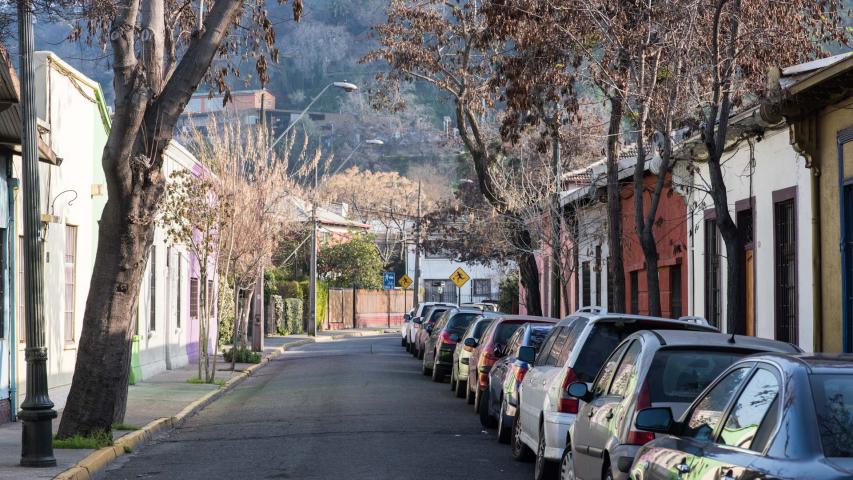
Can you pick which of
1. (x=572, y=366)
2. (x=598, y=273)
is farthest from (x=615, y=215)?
(x=598, y=273)

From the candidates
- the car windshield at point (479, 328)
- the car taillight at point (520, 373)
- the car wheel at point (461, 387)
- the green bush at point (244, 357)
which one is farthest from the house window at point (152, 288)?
the car taillight at point (520, 373)

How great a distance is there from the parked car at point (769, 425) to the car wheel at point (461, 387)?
15227 mm

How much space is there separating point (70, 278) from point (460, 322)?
899 centimetres

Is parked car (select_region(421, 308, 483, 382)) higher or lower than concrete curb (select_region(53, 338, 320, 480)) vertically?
higher

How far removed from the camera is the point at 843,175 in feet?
54.4

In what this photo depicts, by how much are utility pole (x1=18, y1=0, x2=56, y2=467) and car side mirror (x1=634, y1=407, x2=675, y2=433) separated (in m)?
7.31

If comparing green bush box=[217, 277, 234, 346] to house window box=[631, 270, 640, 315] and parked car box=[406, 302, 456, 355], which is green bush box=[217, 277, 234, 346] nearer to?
parked car box=[406, 302, 456, 355]

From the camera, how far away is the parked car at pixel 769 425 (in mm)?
5059

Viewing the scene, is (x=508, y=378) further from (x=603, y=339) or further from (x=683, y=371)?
(x=683, y=371)

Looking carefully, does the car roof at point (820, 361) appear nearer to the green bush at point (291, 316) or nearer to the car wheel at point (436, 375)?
the car wheel at point (436, 375)

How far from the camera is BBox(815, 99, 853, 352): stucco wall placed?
1692 centimetres

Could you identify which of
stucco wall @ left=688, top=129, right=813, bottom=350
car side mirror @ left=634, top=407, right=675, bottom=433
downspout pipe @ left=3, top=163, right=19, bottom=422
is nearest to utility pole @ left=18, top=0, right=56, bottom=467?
downspout pipe @ left=3, top=163, right=19, bottom=422

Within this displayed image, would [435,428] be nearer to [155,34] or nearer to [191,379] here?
[155,34]

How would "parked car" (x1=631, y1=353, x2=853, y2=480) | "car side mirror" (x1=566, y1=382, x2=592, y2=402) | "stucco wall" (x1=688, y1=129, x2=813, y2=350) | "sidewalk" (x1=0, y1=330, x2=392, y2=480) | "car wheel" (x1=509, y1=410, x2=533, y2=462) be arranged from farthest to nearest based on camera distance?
"stucco wall" (x1=688, y1=129, x2=813, y2=350), "car wheel" (x1=509, y1=410, x2=533, y2=462), "sidewalk" (x1=0, y1=330, x2=392, y2=480), "car side mirror" (x1=566, y1=382, x2=592, y2=402), "parked car" (x1=631, y1=353, x2=853, y2=480)
